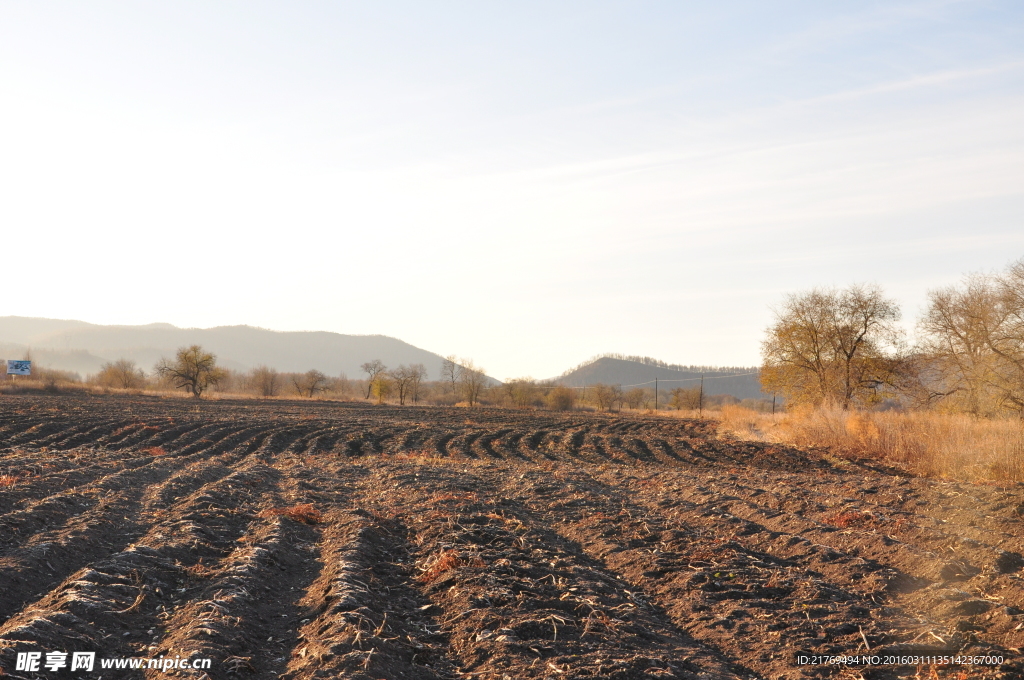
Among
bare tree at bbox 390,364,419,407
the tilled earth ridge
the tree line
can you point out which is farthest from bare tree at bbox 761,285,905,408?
bare tree at bbox 390,364,419,407

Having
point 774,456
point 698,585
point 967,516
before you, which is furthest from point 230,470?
point 774,456

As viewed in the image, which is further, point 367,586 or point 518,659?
point 367,586

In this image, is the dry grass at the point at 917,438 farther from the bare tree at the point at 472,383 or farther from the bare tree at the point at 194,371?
the bare tree at the point at 194,371

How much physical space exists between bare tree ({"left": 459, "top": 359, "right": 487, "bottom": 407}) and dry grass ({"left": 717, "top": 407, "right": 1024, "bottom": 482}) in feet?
150

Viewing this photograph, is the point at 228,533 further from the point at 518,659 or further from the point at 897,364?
the point at 897,364

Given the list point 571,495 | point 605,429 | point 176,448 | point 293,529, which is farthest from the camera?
point 605,429

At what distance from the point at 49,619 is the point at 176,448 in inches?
716

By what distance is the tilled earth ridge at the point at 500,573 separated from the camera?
5289 millimetres

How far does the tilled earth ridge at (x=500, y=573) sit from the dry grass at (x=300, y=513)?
22 centimetres

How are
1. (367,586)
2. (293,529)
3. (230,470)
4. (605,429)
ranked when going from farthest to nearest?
(605,429)
(230,470)
(293,529)
(367,586)

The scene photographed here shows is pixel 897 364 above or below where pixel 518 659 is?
above

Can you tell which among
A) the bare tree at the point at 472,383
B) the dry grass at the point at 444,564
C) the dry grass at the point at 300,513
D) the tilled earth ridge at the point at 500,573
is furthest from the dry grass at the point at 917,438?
the bare tree at the point at 472,383

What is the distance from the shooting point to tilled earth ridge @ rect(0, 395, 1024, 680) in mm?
5289

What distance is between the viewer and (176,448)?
71.2 ft
